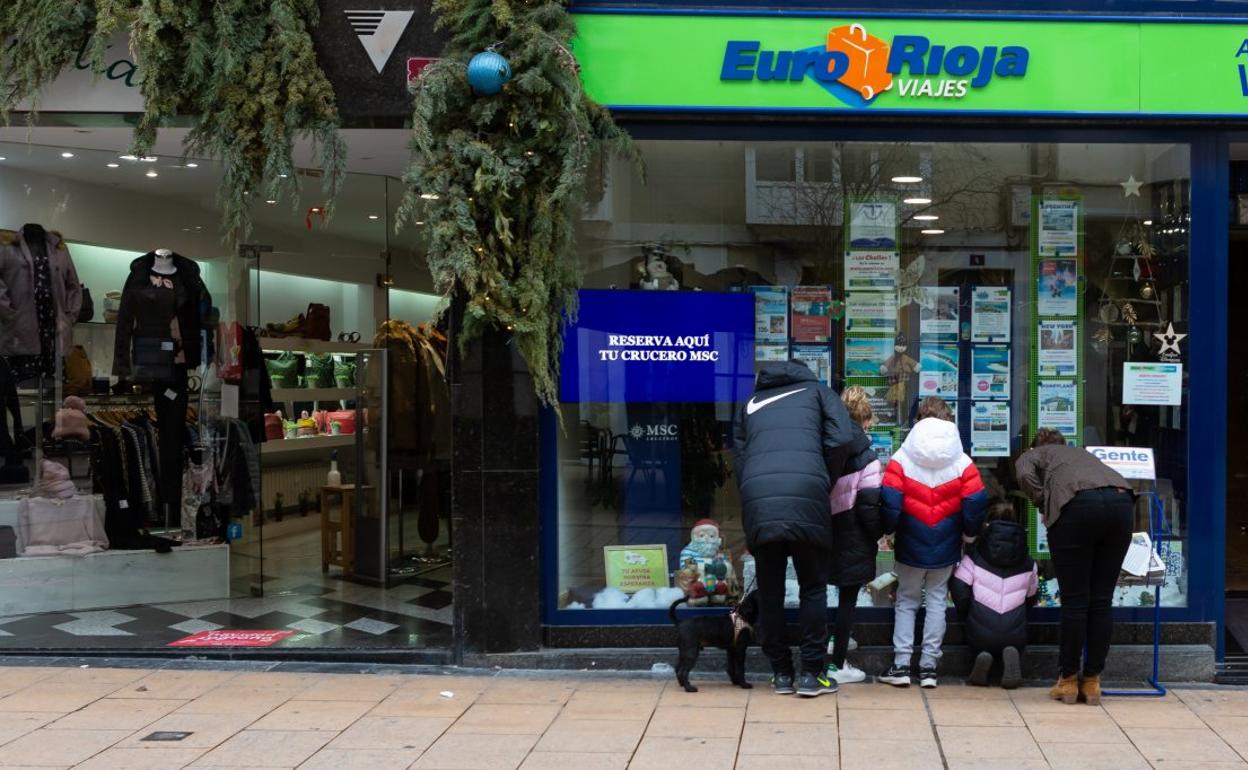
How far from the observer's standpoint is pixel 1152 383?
22.5 feet

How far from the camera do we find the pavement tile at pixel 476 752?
5.16m

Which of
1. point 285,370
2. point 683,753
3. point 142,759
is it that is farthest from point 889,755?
point 285,370

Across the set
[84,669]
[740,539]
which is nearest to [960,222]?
[740,539]

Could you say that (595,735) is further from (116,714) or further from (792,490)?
(116,714)

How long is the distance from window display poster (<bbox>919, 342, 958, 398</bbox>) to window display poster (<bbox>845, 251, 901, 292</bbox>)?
1.43 feet

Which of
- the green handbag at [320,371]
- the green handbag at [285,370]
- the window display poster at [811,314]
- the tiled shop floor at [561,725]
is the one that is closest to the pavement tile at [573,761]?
the tiled shop floor at [561,725]

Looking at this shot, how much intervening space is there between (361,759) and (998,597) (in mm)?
3410

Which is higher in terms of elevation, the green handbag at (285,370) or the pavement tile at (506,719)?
the green handbag at (285,370)

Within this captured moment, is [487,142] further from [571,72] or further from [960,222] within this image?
[960,222]

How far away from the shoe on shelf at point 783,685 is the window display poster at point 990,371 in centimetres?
211

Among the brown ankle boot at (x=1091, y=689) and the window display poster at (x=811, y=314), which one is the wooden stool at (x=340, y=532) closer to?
the window display poster at (x=811, y=314)

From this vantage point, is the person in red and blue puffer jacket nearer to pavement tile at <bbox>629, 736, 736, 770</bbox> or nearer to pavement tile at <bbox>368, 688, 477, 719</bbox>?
pavement tile at <bbox>629, 736, 736, 770</bbox>

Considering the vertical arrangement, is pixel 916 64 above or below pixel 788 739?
above

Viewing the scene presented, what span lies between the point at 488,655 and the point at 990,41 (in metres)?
4.50
